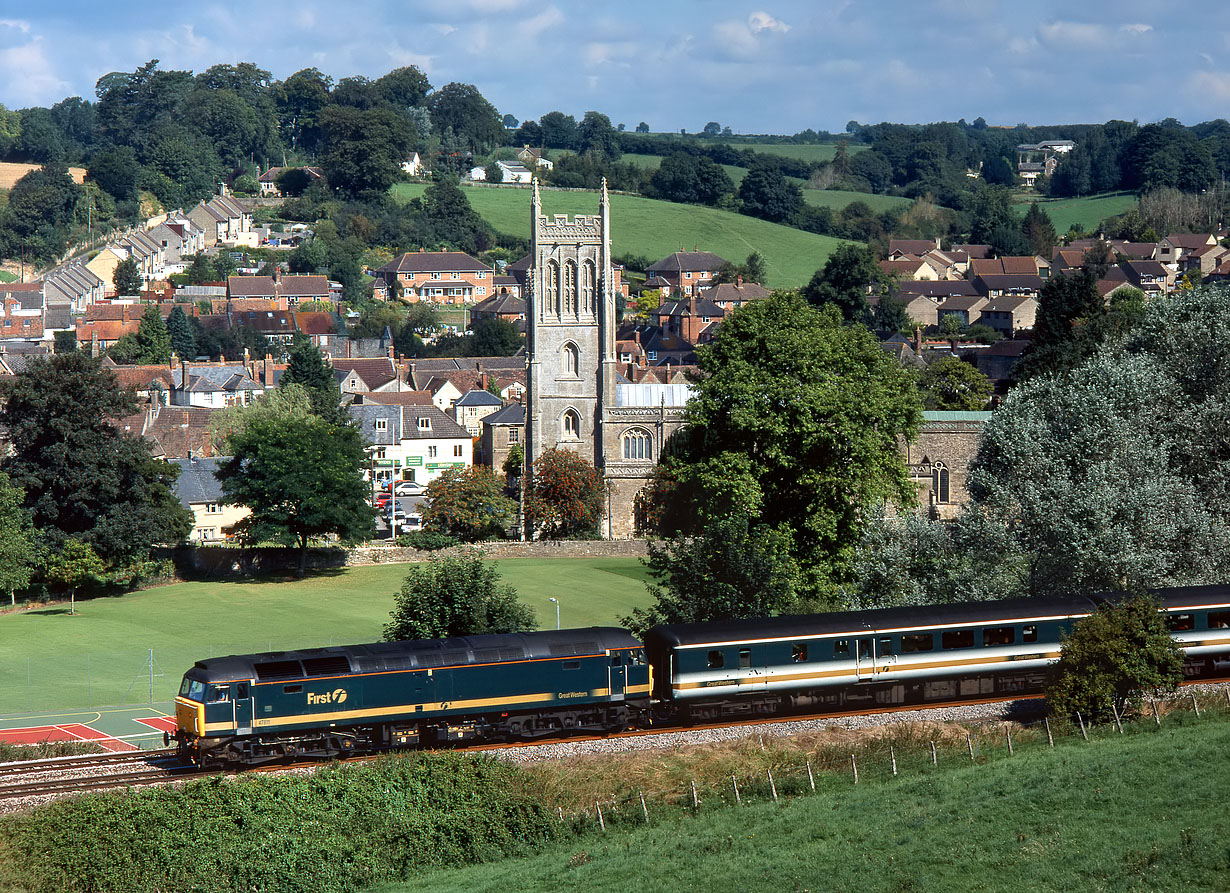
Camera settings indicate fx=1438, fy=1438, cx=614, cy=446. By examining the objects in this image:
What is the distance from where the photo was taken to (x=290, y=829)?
87.2ft

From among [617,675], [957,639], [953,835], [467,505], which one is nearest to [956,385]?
[467,505]

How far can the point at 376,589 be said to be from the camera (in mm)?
62344

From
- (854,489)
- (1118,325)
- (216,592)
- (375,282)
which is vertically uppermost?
(375,282)

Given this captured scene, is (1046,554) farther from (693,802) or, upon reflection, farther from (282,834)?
(282,834)

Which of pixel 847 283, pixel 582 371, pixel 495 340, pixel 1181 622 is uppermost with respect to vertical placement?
pixel 847 283

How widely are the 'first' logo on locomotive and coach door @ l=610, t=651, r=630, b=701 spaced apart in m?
5.91

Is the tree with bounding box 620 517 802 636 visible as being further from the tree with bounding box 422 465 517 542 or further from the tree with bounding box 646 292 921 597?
the tree with bounding box 422 465 517 542

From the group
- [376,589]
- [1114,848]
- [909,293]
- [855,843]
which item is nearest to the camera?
[1114,848]

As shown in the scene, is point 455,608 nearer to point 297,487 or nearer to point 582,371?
point 297,487

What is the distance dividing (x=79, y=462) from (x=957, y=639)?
136 ft

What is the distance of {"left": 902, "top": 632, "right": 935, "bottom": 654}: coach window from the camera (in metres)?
33.8

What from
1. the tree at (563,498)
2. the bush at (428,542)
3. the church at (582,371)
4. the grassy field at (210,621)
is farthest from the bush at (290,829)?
the church at (582,371)

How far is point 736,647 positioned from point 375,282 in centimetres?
15215

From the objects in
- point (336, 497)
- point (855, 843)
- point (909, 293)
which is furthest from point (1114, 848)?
point (909, 293)
